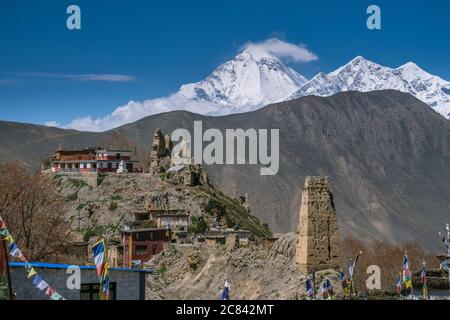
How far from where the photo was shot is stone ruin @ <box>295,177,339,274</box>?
3944cm

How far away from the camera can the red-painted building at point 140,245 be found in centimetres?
7862

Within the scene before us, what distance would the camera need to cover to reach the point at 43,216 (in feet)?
232

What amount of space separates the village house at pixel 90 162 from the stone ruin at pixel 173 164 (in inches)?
252

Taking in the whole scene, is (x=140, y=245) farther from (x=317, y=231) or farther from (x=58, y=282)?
(x=58, y=282)

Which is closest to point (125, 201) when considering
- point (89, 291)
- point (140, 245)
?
point (140, 245)

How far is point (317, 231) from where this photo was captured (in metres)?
39.6

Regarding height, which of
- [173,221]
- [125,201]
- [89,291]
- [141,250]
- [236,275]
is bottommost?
[236,275]

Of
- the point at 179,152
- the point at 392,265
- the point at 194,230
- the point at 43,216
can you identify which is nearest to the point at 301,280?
the point at 43,216

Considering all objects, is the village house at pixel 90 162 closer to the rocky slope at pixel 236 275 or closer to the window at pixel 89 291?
the rocky slope at pixel 236 275

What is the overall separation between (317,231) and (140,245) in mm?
42753

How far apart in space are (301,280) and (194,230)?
54093 millimetres

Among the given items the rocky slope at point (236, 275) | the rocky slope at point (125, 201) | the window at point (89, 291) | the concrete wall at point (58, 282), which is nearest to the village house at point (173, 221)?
the rocky slope at point (125, 201)

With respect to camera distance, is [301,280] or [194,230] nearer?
→ [301,280]
